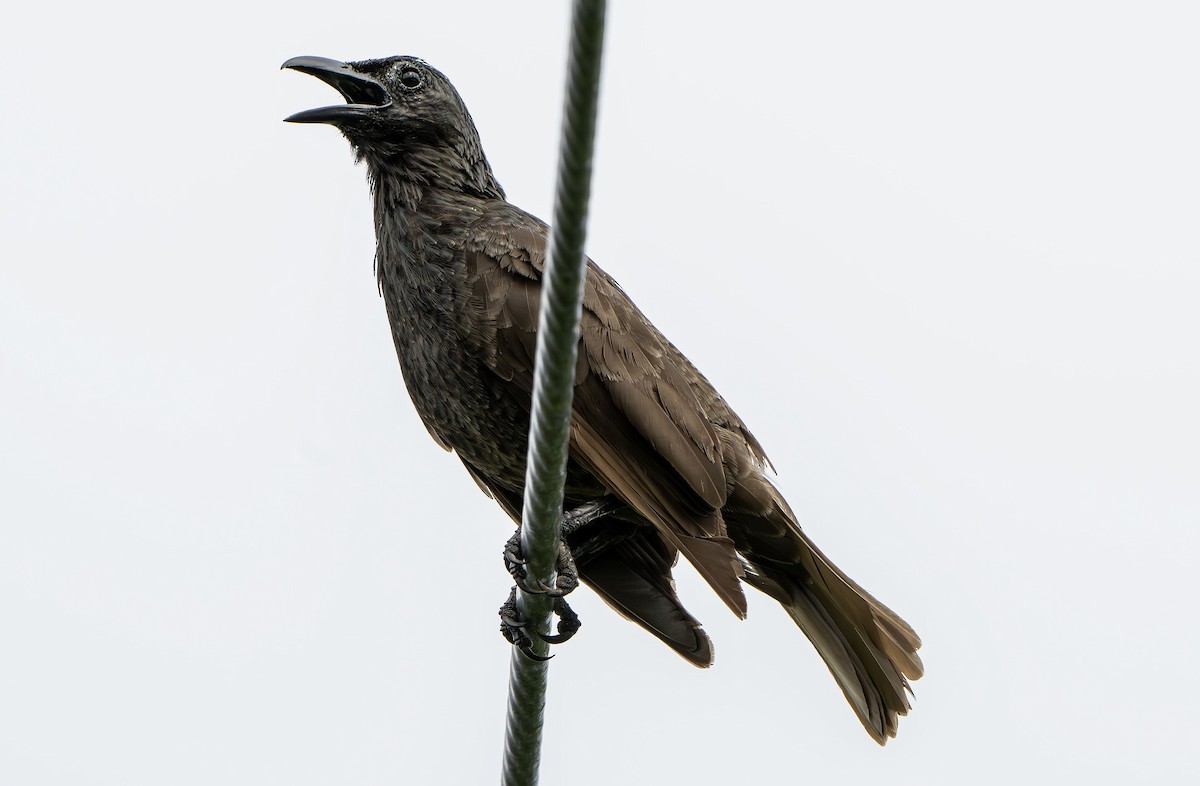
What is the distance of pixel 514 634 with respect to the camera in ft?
14.0

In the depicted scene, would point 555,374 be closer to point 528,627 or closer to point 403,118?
Answer: point 528,627

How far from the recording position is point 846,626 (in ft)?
17.6

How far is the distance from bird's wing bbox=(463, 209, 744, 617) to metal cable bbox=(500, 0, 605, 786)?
0.73m

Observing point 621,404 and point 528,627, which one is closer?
point 528,627

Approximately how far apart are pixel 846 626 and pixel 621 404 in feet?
4.88

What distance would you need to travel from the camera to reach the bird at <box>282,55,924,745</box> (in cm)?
470

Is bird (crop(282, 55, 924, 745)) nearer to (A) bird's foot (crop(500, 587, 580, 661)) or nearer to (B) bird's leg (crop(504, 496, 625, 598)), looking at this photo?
(B) bird's leg (crop(504, 496, 625, 598))

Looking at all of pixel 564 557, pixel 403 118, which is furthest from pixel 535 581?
pixel 403 118

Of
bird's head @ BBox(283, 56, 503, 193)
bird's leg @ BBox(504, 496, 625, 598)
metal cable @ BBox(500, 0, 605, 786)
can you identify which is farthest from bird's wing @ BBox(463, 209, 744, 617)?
metal cable @ BBox(500, 0, 605, 786)

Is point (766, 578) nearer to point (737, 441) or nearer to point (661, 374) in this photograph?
point (737, 441)

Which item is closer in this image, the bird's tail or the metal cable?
the metal cable

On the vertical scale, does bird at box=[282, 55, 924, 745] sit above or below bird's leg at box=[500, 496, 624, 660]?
above

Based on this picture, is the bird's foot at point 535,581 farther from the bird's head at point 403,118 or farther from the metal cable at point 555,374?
the bird's head at point 403,118

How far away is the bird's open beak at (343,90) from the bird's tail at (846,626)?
2392 millimetres
